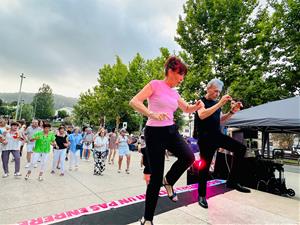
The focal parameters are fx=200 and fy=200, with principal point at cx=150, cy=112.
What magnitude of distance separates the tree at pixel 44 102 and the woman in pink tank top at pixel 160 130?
94233mm

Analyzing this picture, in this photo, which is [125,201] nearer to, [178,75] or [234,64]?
[178,75]

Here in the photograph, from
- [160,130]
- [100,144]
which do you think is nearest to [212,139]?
[160,130]

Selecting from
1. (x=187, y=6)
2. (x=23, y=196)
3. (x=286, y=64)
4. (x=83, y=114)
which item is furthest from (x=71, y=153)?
(x=83, y=114)

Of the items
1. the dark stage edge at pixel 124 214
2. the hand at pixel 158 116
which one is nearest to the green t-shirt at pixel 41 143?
the dark stage edge at pixel 124 214

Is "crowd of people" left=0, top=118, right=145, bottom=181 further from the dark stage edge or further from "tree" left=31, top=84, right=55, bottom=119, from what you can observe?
"tree" left=31, top=84, right=55, bottom=119

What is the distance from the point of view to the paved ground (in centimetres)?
317

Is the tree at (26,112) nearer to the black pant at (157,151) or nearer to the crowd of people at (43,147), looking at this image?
the crowd of people at (43,147)

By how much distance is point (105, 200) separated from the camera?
4.61 metres

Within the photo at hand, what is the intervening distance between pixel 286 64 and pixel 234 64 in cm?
353

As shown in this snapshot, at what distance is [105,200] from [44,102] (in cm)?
9252

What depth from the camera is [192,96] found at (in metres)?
14.2

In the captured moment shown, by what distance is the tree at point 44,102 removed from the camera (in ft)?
278

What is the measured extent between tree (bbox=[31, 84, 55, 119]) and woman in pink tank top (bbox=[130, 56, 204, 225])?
309 ft

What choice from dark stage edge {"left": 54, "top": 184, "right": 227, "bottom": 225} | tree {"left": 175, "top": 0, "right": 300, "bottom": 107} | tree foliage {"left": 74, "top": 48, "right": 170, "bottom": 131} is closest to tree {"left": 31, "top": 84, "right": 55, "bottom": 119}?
tree foliage {"left": 74, "top": 48, "right": 170, "bottom": 131}
